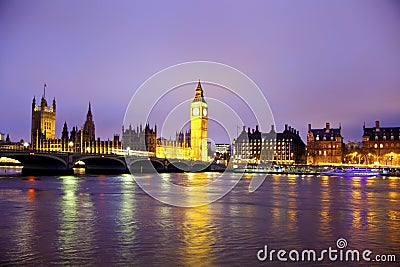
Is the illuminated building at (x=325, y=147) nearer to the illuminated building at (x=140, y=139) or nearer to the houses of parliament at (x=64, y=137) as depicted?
the illuminated building at (x=140, y=139)

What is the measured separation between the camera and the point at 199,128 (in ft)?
460

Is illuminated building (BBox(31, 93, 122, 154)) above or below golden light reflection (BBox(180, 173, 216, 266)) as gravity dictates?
above

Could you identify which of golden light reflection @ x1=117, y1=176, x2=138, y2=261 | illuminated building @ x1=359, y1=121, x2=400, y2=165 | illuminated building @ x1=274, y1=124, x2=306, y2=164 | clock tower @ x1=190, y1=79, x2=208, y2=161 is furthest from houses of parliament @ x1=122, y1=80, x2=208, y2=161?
golden light reflection @ x1=117, y1=176, x2=138, y2=261

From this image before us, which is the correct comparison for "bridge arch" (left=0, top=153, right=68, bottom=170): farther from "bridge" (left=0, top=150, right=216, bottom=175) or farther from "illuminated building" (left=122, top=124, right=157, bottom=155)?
"illuminated building" (left=122, top=124, right=157, bottom=155)

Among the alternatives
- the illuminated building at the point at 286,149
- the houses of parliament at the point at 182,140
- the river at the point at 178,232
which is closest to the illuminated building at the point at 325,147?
the illuminated building at the point at 286,149

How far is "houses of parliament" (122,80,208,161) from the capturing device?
396ft

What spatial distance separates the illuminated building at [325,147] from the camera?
11596cm

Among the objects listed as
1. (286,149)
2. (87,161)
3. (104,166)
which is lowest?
(104,166)

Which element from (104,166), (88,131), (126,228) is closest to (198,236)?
(126,228)

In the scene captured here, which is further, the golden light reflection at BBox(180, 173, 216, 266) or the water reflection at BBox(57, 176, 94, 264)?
the water reflection at BBox(57, 176, 94, 264)

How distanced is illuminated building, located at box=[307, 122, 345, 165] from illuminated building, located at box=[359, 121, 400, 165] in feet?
19.1

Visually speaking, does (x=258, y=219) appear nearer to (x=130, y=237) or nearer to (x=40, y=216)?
(x=130, y=237)

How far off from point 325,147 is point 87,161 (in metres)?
64.0

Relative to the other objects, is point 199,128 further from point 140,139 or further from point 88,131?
point 88,131
